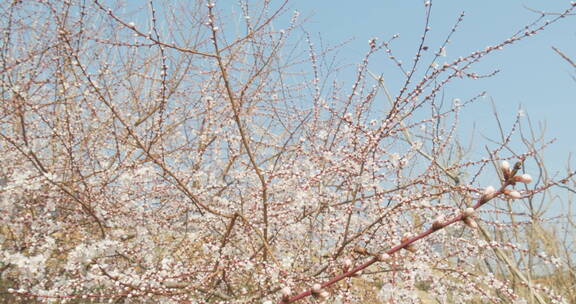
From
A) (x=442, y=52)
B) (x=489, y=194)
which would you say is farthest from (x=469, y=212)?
(x=442, y=52)

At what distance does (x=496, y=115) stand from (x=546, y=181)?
20.4 inches

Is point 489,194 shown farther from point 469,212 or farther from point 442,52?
point 442,52

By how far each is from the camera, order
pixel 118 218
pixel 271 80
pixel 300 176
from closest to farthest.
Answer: pixel 300 176
pixel 118 218
pixel 271 80

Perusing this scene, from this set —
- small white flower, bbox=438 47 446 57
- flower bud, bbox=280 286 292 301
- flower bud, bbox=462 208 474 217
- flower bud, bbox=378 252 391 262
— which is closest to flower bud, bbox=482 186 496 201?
flower bud, bbox=462 208 474 217

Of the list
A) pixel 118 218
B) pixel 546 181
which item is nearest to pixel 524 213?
pixel 546 181

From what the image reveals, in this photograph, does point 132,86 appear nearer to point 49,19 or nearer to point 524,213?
point 49,19

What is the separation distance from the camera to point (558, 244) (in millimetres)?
3455

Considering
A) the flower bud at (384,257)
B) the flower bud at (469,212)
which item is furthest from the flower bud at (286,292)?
the flower bud at (469,212)

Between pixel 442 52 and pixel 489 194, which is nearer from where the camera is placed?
pixel 489 194

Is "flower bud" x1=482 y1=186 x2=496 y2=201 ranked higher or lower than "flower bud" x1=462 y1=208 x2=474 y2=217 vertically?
higher

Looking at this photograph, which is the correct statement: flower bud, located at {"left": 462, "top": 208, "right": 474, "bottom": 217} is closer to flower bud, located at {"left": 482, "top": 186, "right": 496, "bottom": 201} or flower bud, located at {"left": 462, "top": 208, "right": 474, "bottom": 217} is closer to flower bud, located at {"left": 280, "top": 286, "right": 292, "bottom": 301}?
flower bud, located at {"left": 482, "top": 186, "right": 496, "bottom": 201}

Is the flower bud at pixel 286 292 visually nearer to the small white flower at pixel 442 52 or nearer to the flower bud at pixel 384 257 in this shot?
the flower bud at pixel 384 257

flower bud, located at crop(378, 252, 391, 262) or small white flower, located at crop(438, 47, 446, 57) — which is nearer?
flower bud, located at crop(378, 252, 391, 262)

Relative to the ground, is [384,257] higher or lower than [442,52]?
lower
